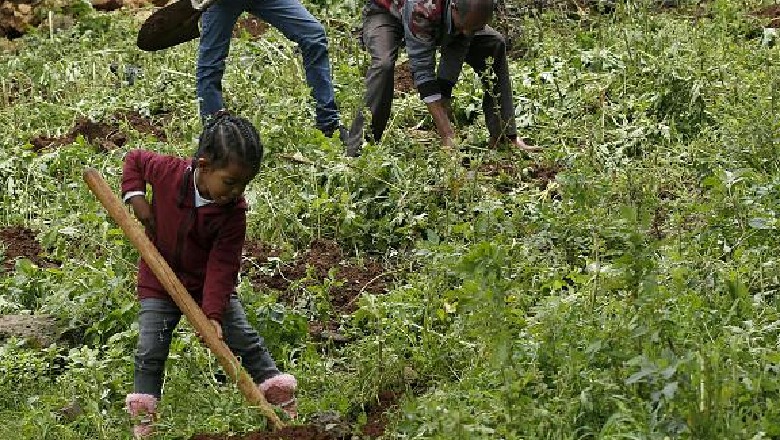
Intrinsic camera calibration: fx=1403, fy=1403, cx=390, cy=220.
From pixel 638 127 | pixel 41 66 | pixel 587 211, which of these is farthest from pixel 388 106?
pixel 41 66

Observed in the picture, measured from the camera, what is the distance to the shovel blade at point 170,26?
856cm

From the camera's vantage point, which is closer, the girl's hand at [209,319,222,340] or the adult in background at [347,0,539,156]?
the girl's hand at [209,319,222,340]

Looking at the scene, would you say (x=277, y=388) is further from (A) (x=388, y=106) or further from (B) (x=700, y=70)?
(B) (x=700, y=70)

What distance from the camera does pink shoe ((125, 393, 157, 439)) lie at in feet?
16.1

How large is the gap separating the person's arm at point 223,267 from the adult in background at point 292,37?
3296mm

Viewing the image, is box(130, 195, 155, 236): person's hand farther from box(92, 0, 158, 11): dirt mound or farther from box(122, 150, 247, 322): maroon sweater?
box(92, 0, 158, 11): dirt mound

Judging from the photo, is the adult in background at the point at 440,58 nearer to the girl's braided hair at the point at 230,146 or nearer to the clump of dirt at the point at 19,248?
the clump of dirt at the point at 19,248

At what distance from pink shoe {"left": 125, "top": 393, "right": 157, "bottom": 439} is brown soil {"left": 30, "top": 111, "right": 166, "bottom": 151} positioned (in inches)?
154

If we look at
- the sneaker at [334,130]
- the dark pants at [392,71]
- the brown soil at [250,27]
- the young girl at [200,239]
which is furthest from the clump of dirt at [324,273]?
the brown soil at [250,27]

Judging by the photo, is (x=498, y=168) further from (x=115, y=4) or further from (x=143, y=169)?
(x=115, y=4)

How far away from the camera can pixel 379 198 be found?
7.11 metres

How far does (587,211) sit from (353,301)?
1318 millimetres

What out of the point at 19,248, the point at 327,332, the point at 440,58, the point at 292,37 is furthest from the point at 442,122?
the point at 19,248

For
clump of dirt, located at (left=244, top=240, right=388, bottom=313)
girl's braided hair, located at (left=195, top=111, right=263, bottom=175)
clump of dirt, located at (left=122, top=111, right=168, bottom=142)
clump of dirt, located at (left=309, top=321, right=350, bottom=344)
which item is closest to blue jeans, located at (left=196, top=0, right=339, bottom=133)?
clump of dirt, located at (left=122, top=111, right=168, bottom=142)
